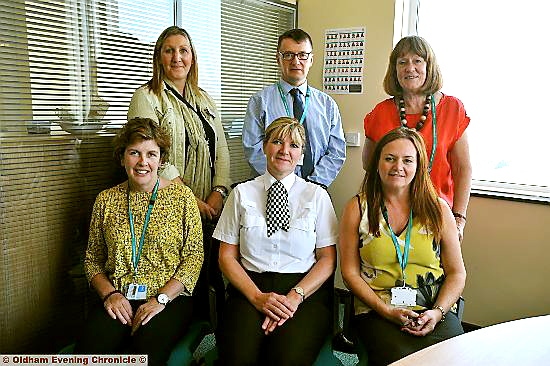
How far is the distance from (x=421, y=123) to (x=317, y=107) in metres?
0.64

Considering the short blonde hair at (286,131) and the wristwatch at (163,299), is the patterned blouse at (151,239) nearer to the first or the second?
the wristwatch at (163,299)

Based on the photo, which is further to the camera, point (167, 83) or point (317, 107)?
point (317, 107)

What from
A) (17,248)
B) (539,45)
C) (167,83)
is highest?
(539,45)

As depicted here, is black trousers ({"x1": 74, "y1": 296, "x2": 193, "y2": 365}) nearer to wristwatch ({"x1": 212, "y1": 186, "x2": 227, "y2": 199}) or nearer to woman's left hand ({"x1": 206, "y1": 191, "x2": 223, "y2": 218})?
woman's left hand ({"x1": 206, "y1": 191, "x2": 223, "y2": 218})

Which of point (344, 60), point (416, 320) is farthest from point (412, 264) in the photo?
point (344, 60)

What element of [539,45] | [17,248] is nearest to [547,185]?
[539,45]

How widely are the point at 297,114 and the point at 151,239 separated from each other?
3.52 feet

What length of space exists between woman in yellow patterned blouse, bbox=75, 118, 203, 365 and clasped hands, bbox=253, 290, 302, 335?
36cm

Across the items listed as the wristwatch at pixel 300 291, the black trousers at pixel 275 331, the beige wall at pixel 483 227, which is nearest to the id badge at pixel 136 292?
the black trousers at pixel 275 331

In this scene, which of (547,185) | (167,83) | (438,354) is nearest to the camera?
(438,354)

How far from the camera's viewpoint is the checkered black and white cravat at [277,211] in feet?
7.36

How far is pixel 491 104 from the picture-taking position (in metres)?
3.27

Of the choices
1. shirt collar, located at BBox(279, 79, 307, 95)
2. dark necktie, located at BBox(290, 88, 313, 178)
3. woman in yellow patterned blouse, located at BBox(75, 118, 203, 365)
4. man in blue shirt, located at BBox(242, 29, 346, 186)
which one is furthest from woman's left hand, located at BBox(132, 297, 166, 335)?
shirt collar, located at BBox(279, 79, 307, 95)

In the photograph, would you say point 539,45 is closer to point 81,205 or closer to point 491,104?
point 491,104
